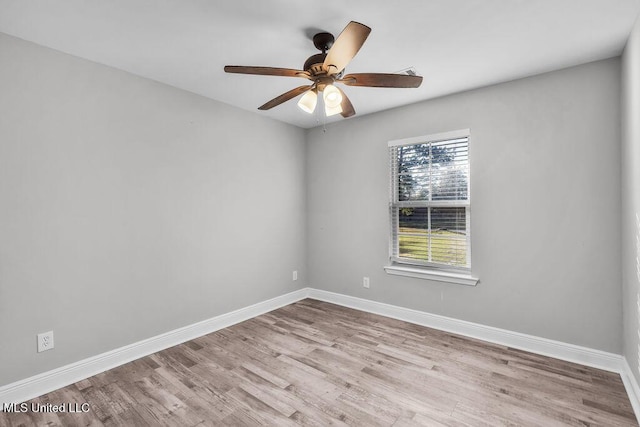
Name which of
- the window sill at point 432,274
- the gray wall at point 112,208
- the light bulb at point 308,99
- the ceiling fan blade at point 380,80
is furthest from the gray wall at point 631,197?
the gray wall at point 112,208

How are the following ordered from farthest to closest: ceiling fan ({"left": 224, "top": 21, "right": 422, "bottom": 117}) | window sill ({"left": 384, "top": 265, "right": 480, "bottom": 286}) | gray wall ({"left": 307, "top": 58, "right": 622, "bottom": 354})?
window sill ({"left": 384, "top": 265, "right": 480, "bottom": 286}), gray wall ({"left": 307, "top": 58, "right": 622, "bottom": 354}), ceiling fan ({"left": 224, "top": 21, "right": 422, "bottom": 117})

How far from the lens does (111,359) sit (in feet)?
8.21

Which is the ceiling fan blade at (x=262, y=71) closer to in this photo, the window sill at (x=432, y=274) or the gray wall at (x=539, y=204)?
the gray wall at (x=539, y=204)

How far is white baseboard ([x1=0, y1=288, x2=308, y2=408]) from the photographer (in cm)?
208

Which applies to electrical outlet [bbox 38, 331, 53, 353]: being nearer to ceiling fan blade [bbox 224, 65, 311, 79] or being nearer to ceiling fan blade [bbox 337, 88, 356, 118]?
ceiling fan blade [bbox 224, 65, 311, 79]

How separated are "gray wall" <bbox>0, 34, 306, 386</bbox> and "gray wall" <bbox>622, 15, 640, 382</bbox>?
3297 mm

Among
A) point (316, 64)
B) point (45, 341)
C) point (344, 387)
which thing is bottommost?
point (344, 387)

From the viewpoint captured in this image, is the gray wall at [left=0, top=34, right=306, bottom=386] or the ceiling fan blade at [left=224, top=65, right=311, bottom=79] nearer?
the ceiling fan blade at [left=224, top=65, right=311, bottom=79]

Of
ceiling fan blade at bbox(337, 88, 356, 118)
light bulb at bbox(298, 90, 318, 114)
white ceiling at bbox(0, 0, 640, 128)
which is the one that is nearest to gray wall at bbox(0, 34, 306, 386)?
white ceiling at bbox(0, 0, 640, 128)

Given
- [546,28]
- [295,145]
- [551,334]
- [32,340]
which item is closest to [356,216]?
[295,145]

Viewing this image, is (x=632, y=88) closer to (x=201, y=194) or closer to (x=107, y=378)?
(x=201, y=194)

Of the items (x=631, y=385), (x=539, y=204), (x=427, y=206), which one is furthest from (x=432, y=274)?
(x=631, y=385)

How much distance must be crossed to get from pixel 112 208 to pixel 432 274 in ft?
10.1

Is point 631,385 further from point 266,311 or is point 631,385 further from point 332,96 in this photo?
point 266,311
